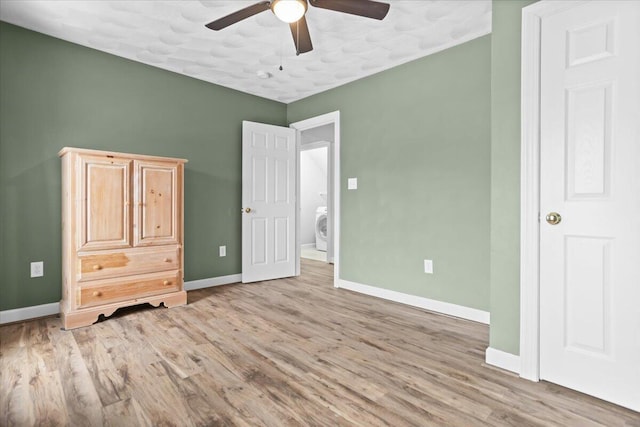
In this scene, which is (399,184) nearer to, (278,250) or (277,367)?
(278,250)

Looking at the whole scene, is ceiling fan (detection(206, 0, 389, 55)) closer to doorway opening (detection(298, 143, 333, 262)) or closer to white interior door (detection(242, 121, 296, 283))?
white interior door (detection(242, 121, 296, 283))

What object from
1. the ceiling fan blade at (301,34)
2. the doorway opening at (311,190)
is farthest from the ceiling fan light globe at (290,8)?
the doorway opening at (311,190)

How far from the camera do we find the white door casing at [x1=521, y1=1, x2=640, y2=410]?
158 cm

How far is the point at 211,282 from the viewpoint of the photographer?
3896mm

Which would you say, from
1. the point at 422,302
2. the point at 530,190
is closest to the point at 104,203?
the point at 422,302

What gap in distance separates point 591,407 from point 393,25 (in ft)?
8.94

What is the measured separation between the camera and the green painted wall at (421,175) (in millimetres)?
2812

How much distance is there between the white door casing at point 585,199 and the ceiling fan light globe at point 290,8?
1256 millimetres

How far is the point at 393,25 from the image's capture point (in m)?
2.66

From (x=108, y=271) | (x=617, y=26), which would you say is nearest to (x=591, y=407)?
(x=617, y=26)

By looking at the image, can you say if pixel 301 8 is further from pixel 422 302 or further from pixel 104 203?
pixel 422 302

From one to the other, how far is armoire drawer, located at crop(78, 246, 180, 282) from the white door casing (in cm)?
279

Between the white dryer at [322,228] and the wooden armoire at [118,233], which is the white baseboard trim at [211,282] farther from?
the white dryer at [322,228]

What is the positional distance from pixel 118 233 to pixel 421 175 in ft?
8.90
